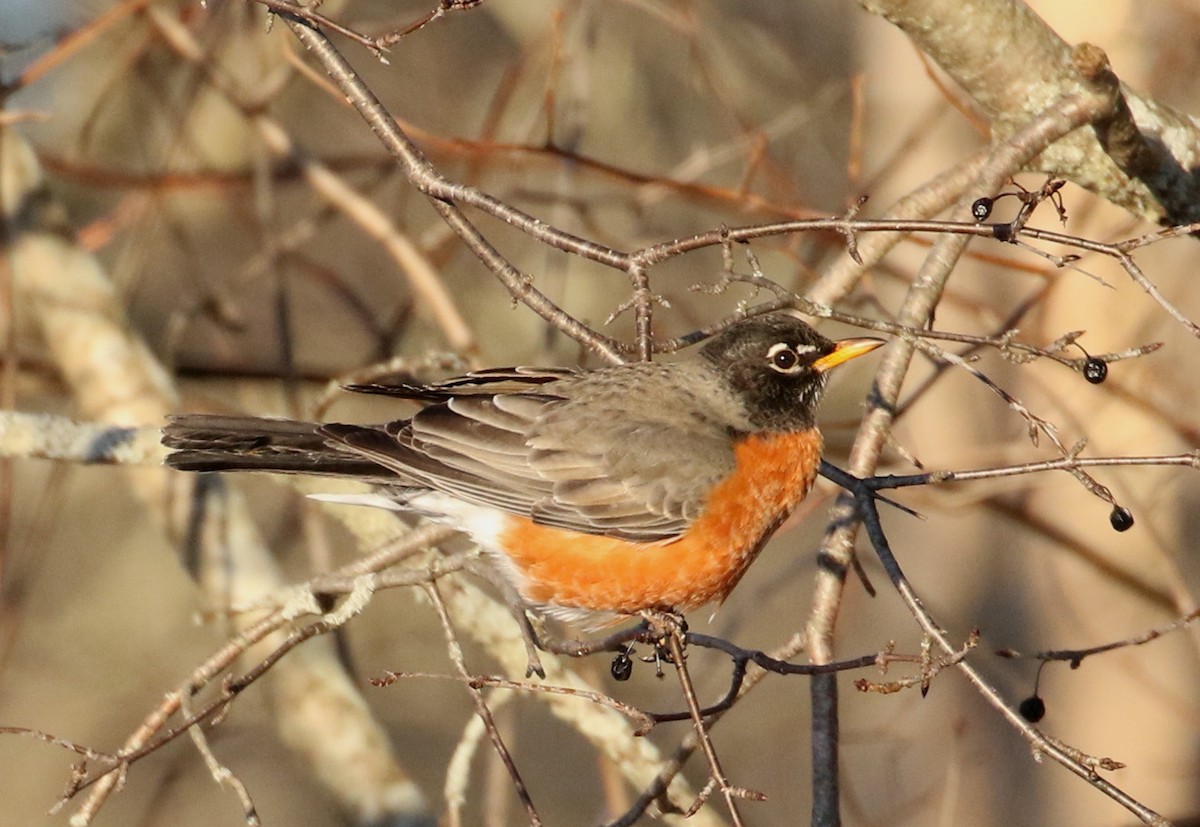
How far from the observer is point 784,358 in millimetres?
4238

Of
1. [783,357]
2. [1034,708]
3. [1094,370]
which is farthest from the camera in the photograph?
[783,357]

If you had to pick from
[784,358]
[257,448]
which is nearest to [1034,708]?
[784,358]

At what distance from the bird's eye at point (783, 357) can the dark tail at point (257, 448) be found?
129 cm

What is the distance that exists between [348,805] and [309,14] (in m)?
2.93

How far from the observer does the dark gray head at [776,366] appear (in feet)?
13.8

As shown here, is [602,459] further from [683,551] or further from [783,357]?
Answer: [783,357]

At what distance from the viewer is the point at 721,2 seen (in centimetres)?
1035

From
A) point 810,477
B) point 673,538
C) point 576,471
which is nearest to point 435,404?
point 576,471

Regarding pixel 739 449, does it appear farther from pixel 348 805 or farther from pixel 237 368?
pixel 237 368

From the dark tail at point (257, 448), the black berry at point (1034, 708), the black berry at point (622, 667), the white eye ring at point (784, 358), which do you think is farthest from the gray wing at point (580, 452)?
the black berry at point (1034, 708)

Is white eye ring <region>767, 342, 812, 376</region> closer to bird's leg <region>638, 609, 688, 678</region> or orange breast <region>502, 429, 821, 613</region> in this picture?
orange breast <region>502, 429, 821, 613</region>

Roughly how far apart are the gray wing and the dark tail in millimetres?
128

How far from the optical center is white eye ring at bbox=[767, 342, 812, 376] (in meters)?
4.22

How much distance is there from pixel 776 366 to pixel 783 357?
1.5 inches
